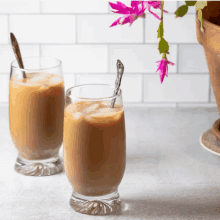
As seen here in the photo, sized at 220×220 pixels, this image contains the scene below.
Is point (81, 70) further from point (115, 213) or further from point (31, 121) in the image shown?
point (115, 213)

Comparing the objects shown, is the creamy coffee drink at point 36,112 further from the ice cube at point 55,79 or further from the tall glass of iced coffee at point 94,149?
the tall glass of iced coffee at point 94,149

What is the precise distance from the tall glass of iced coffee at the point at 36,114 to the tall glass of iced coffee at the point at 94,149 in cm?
12

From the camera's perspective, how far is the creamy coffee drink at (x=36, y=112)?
34.4 inches

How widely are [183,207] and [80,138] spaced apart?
0.83 feet

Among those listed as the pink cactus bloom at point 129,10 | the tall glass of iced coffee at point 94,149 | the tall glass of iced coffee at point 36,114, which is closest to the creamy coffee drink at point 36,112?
the tall glass of iced coffee at point 36,114

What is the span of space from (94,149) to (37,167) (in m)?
0.26

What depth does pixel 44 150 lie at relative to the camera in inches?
36.2

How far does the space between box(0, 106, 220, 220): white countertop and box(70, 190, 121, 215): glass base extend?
13mm

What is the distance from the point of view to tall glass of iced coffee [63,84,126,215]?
0.73m

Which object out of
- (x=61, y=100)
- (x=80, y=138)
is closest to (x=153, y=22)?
(x=61, y=100)

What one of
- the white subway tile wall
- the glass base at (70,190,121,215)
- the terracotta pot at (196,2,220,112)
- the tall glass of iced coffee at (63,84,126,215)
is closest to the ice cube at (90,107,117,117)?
the tall glass of iced coffee at (63,84,126,215)

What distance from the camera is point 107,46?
1337 mm

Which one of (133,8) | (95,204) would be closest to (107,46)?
(133,8)

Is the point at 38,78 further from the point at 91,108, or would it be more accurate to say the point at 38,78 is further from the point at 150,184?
the point at 150,184
